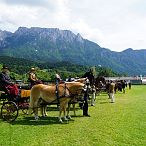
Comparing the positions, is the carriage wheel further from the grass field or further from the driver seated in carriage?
the driver seated in carriage

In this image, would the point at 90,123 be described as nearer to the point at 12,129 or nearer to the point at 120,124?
the point at 120,124

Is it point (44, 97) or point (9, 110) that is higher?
point (44, 97)

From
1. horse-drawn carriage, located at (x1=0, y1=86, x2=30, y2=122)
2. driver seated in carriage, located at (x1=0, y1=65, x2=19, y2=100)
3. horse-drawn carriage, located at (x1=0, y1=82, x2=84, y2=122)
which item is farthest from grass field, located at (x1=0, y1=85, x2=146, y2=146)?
driver seated in carriage, located at (x1=0, y1=65, x2=19, y2=100)

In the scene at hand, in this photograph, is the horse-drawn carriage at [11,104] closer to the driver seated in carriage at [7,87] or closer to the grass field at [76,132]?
the driver seated in carriage at [7,87]

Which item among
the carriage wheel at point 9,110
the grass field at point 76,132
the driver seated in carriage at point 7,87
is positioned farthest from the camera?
the driver seated in carriage at point 7,87

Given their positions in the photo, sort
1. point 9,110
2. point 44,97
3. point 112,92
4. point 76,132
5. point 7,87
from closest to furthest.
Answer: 1. point 76,132
2. point 9,110
3. point 44,97
4. point 7,87
5. point 112,92

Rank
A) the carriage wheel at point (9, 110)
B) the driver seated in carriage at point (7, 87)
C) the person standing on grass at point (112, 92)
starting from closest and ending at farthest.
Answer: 1. the carriage wheel at point (9, 110)
2. the driver seated in carriage at point (7, 87)
3. the person standing on grass at point (112, 92)

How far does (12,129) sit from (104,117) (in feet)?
20.5

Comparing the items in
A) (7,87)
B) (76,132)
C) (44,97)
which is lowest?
(76,132)

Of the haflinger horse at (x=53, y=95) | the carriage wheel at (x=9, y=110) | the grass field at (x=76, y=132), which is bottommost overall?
the grass field at (x=76, y=132)

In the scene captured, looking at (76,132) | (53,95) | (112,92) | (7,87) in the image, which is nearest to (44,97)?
(53,95)

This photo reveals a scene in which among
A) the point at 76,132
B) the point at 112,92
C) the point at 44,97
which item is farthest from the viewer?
the point at 112,92

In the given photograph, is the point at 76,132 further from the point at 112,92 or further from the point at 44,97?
the point at 112,92

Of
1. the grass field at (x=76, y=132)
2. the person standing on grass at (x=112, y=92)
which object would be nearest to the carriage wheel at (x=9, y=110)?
the grass field at (x=76, y=132)
